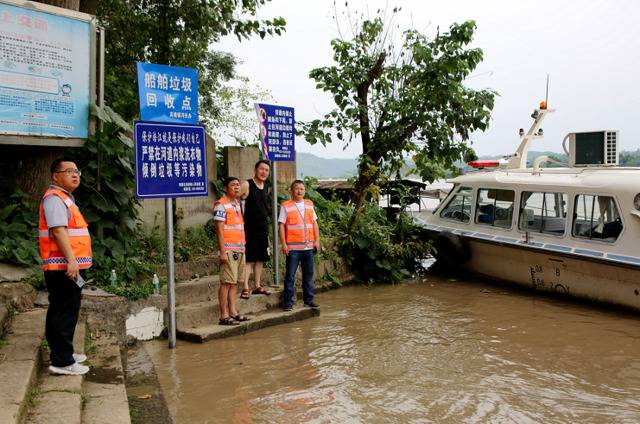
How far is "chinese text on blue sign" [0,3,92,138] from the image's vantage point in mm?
5770

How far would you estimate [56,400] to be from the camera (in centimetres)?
386

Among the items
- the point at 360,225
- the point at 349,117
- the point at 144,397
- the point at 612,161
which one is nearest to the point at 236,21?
the point at 349,117

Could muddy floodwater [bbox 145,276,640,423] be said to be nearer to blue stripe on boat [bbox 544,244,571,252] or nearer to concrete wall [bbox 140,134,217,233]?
blue stripe on boat [bbox 544,244,571,252]

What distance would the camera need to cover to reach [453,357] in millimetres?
5961

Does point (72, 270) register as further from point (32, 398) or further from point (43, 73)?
point (43, 73)

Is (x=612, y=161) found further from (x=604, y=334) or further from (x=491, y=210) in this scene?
(x=604, y=334)

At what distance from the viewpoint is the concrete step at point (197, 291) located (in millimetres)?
6961

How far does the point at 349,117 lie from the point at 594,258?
16.7ft

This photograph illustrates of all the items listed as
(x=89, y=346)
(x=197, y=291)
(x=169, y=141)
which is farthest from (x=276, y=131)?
(x=89, y=346)

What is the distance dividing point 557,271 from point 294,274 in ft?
14.0

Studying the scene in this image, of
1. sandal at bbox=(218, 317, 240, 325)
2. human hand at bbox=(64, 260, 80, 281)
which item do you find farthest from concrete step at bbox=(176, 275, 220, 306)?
human hand at bbox=(64, 260, 80, 281)

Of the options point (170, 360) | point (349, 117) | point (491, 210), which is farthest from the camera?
point (349, 117)

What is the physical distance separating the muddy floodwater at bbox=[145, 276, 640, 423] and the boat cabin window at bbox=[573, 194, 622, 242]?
110 centimetres

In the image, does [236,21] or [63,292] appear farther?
[236,21]
